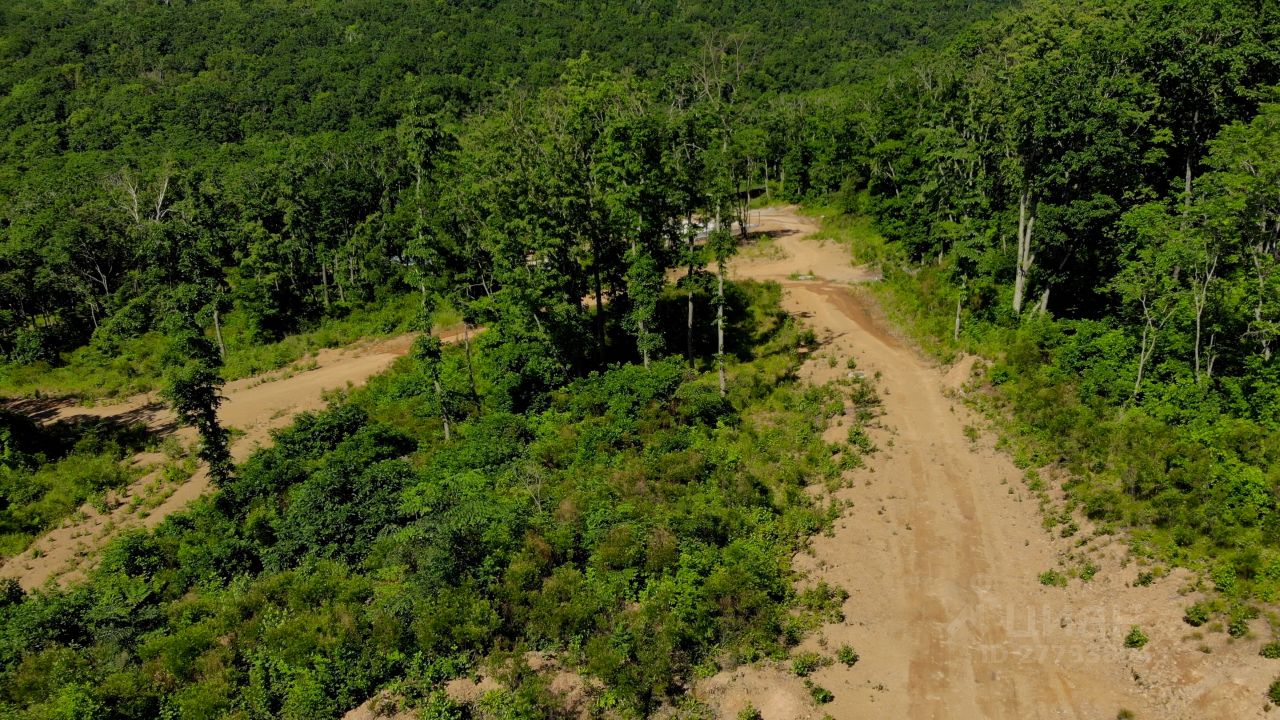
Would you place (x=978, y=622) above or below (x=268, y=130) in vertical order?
below

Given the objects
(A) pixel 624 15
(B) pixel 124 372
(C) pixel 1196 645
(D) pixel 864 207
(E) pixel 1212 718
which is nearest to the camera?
(E) pixel 1212 718

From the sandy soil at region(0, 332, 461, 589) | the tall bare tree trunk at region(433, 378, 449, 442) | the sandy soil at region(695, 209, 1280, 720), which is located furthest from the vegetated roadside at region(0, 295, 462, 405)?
the sandy soil at region(695, 209, 1280, 720)

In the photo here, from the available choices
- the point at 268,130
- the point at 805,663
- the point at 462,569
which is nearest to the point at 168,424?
the point at 462,569

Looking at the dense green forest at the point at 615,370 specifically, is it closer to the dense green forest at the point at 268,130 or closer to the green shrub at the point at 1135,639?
the dense green forest at the point at 268,130

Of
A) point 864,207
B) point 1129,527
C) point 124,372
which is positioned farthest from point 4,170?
point 1129,527

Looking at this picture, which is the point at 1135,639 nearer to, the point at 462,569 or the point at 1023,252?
the point at 462,569

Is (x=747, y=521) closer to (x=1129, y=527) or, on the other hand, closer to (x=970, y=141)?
(x=1129, y=527)
